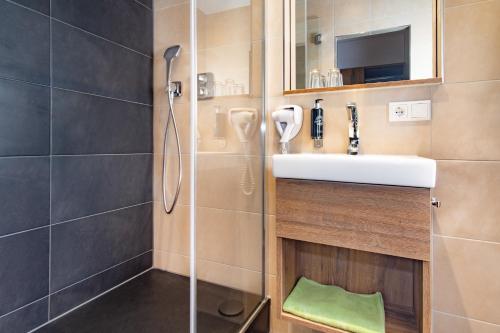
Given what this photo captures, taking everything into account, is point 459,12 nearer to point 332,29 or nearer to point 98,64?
point 332,29

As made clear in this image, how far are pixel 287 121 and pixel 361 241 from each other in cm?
60

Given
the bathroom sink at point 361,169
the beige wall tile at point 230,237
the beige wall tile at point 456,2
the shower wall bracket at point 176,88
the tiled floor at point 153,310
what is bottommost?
the tiled floor at point 153,310

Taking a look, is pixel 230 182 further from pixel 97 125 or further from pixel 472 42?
pixel 472 42

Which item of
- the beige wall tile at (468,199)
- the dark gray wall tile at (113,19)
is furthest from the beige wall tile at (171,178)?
the beige wall tile at (468,199)

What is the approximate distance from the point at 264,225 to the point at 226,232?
1.03 feet

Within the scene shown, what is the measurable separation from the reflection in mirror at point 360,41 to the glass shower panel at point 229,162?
0.22 metres

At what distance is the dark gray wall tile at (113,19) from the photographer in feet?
4.37

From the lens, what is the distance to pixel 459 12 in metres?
0.98

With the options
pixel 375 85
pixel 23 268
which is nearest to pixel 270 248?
pixel 375 85

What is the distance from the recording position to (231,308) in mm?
1094

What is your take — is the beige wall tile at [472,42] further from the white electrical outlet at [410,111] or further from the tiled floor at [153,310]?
the tiled floor at [153,310]

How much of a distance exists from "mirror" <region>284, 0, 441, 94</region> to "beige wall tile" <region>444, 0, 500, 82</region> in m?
0.04

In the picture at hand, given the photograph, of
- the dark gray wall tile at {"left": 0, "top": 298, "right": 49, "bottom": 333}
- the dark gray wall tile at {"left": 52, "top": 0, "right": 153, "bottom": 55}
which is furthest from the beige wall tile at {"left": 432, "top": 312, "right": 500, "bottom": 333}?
the dark gray wall tile at {"left": 52, "top": 0, "right": 153, "bottom": 55}

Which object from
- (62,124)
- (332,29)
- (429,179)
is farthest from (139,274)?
(332,29)
